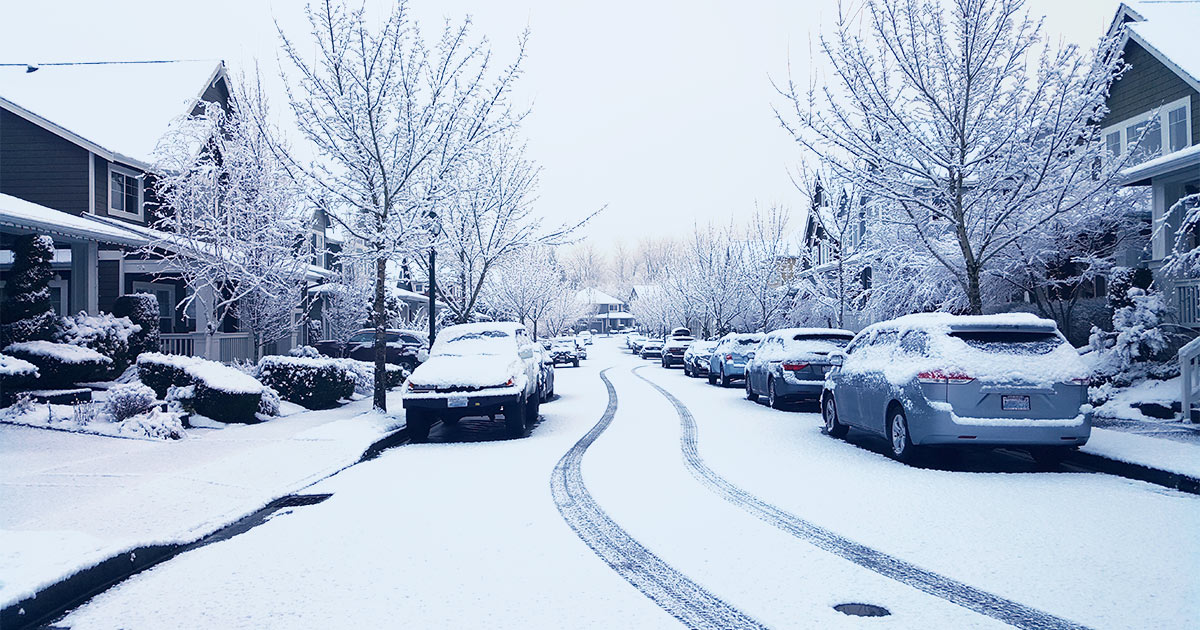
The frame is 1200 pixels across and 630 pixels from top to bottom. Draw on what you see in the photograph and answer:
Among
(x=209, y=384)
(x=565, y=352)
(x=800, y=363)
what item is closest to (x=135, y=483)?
(x=209, y=384)

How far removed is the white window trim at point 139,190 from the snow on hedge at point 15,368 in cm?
1159

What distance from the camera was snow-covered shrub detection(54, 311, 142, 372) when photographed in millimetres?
17703

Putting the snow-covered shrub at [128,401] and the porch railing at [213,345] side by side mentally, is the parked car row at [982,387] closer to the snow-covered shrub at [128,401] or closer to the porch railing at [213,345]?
the snow-covered shrub at [128,401]

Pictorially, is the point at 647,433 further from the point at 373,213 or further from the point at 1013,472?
the point at 373,213

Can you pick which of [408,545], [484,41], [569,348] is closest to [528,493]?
[408,545]

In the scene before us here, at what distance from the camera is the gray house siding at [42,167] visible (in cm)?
2431

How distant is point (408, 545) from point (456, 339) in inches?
369

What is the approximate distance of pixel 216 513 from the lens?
7953mm

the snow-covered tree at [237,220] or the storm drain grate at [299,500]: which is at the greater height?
the snow-covered tree at [237,220]

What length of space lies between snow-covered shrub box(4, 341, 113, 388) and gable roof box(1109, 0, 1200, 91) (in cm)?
2282

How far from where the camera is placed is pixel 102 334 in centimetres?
1838

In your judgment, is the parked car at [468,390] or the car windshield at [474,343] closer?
the parked car at [468,390]

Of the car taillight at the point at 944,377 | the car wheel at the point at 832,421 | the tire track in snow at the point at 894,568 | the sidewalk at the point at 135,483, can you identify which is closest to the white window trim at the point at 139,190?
the sidewalk at the point at 135,483

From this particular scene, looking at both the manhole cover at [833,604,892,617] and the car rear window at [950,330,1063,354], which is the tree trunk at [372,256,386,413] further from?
the manhole cover at [833,604,892,617]
